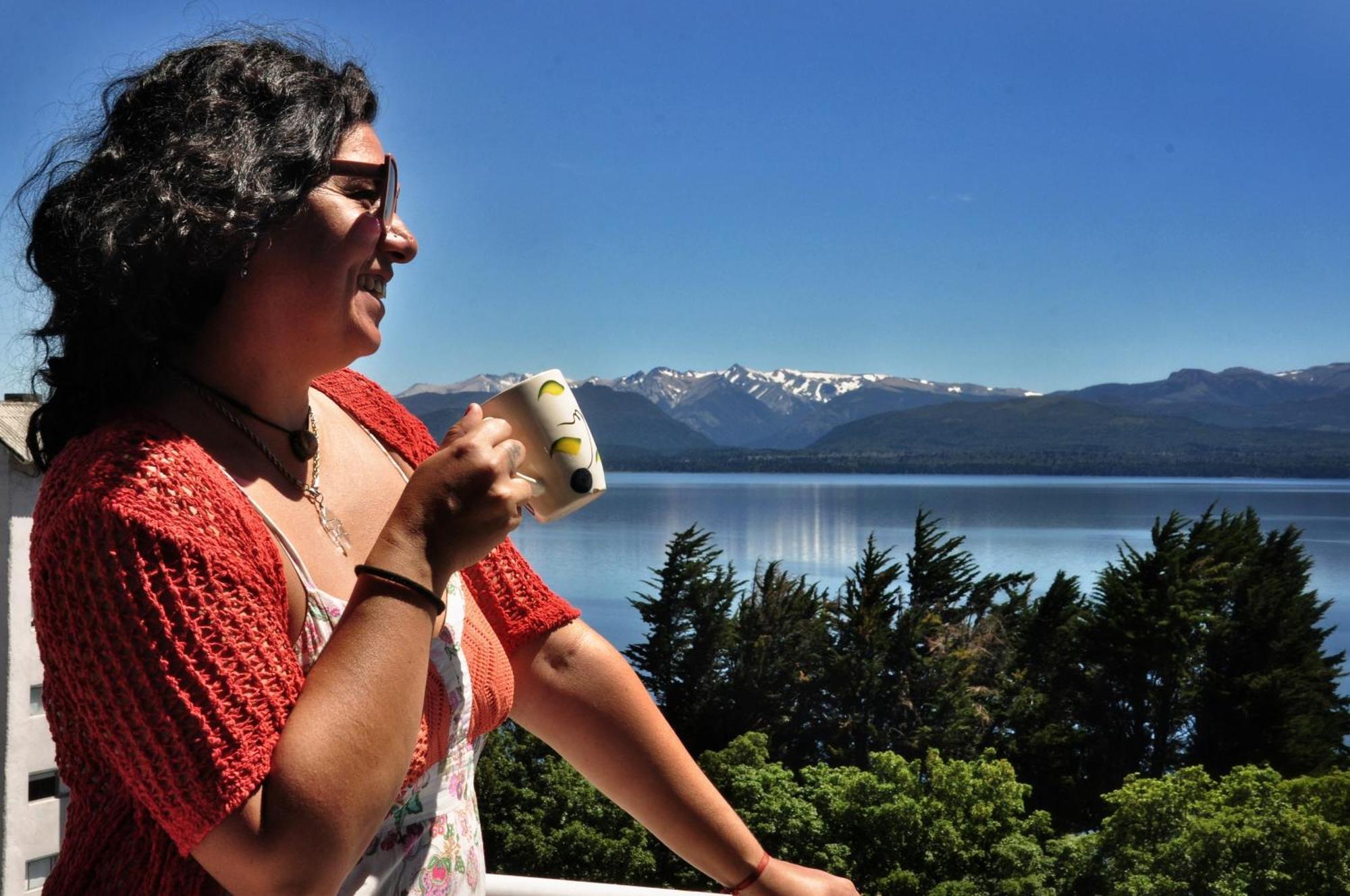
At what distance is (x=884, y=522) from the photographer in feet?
335

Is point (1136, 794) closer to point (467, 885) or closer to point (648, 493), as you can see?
point (467, 885)

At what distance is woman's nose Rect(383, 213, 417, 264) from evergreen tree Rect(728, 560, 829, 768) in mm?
23534

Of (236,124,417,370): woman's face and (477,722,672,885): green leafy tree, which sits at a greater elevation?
(236,124,417,370): woman's face

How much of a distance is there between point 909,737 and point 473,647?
23589 mm

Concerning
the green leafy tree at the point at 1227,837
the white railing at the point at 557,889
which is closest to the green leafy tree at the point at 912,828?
the green leafy tree at the point at 1227,837

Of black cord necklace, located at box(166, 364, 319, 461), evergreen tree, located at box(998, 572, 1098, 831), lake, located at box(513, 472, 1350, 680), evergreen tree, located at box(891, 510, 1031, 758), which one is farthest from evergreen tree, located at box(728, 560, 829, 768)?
black cord necklace, located at box(166, 364, 319, 461)

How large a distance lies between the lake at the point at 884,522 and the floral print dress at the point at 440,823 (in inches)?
1363

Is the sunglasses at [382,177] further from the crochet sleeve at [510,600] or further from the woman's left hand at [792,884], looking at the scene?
the woman's left hand at [792,884]

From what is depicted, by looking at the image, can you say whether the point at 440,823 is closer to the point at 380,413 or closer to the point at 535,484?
the point at 535,484

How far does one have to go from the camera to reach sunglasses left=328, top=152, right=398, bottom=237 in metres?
0.86

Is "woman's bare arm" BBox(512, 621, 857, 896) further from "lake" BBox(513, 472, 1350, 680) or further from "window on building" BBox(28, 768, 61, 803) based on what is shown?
"lake" BBox(513, 472, 1350, 680)

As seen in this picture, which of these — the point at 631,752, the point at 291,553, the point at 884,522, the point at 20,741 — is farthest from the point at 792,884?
the point at 884,522

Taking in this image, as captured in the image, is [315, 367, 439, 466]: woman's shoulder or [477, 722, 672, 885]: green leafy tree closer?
[315, 367, 439, 466]: woman's shoulder

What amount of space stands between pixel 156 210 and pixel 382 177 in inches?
6.6
